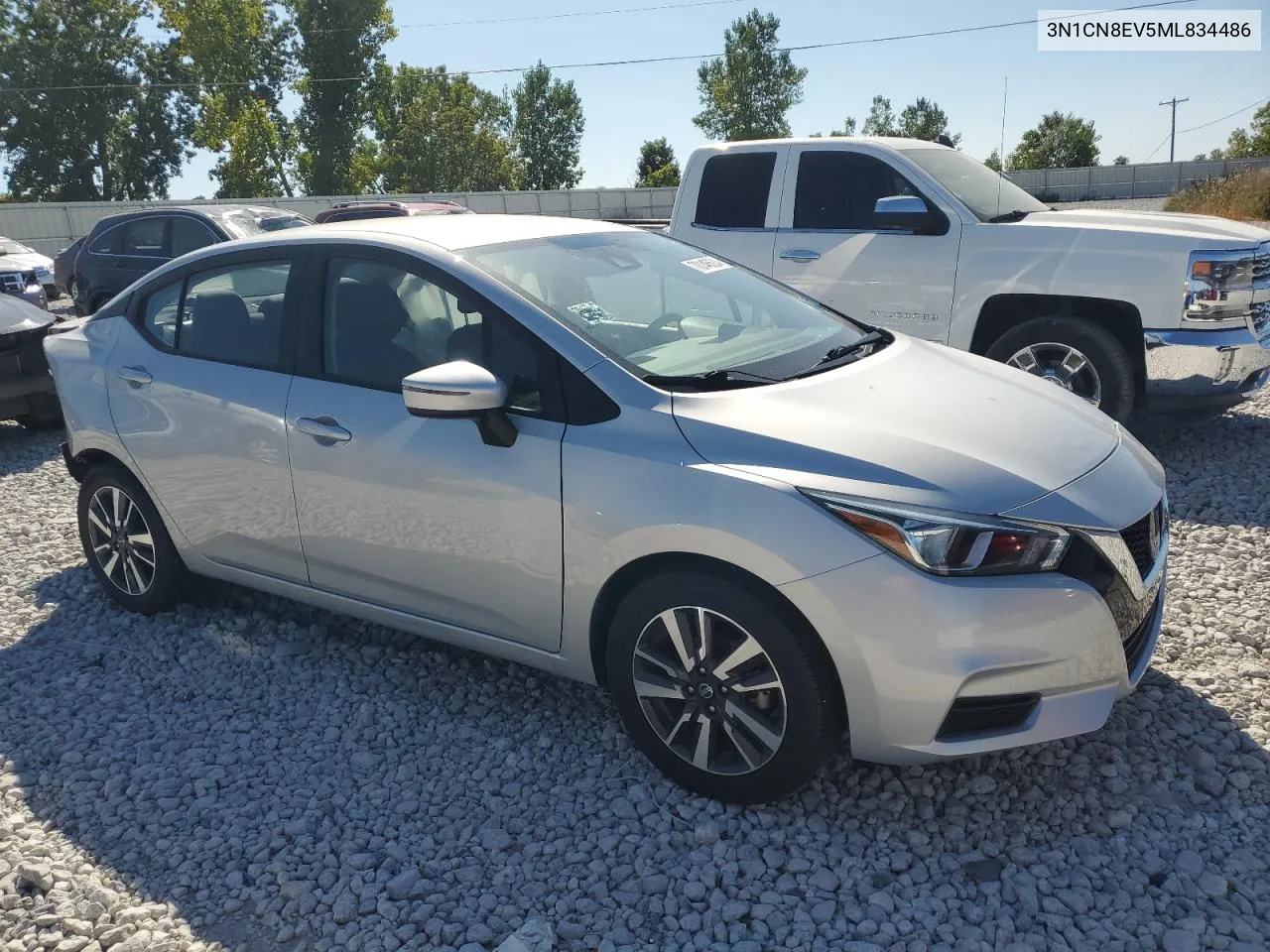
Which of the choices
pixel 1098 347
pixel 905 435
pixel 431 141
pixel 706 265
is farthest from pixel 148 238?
pixel 431 141

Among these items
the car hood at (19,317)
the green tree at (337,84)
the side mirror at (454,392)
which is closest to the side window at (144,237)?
the car hood at (19,317)

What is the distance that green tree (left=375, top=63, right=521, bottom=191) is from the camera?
57.5 m

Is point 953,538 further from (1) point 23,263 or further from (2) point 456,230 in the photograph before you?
(1) point 23,263

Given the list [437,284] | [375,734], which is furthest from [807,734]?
[437,284]

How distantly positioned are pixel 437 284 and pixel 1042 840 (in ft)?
8.43

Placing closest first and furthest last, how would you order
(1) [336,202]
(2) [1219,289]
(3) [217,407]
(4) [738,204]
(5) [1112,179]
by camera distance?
1. (3) [217,407]
2. (2) [1219,289]
3. (4) [738,204]
4. (1) [336,202]
5. (5) [1112,179]

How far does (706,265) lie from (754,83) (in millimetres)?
64711

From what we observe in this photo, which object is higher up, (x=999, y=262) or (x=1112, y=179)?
(x=1112, y=179)

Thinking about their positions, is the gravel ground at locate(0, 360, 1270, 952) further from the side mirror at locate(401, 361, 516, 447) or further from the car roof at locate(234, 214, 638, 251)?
the car roof at locate(234, 214, 638, 251)

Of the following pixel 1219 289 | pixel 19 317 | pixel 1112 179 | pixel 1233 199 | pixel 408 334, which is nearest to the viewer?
pixel 408 334

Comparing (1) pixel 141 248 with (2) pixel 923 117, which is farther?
(2) pixel 923 117

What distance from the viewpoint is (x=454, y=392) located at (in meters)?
3.06

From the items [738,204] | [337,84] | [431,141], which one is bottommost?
[738,204]

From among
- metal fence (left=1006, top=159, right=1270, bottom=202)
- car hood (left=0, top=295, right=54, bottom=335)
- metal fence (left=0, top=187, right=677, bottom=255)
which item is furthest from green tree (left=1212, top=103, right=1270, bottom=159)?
car hood (left=0, top=295, right=54, bottom=335)
